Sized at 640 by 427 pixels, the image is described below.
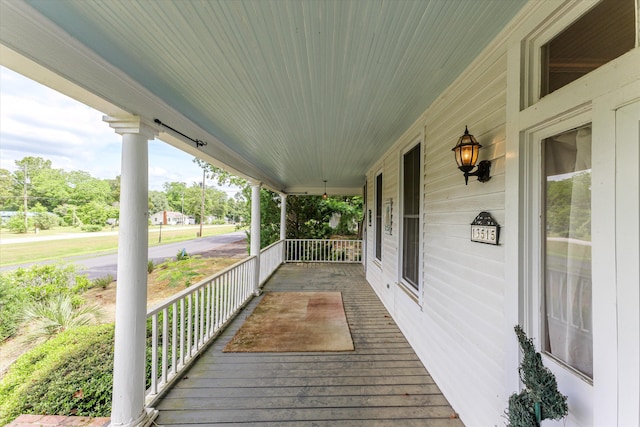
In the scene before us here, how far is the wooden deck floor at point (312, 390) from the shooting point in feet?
6.45

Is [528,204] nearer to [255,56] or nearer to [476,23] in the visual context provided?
[476,23]

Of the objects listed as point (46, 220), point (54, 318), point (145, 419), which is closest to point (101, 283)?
point (54, 318)

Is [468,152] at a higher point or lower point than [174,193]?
lower

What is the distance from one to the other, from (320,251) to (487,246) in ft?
24.9

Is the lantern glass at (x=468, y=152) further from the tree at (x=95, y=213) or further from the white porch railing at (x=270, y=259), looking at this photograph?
the tree at (x=95, y=213)

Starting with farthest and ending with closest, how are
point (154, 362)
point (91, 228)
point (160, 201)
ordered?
point (160, 201) < point (91, 228) < point (154, 362)

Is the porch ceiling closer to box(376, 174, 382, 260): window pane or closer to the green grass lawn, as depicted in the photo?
box(376, 174, 382, 260): window pane

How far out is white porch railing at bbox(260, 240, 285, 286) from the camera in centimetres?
605

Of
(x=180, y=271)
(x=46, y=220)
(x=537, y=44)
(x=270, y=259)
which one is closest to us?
(x=537, y=44)

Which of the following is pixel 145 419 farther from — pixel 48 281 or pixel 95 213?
pixel 95 213

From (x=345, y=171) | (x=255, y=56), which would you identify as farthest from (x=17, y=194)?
(x=255, y=56)

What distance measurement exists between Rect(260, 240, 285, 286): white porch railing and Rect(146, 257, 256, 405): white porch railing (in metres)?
0.99

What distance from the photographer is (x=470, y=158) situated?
1746 mm

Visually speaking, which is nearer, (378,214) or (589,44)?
(589,44)
